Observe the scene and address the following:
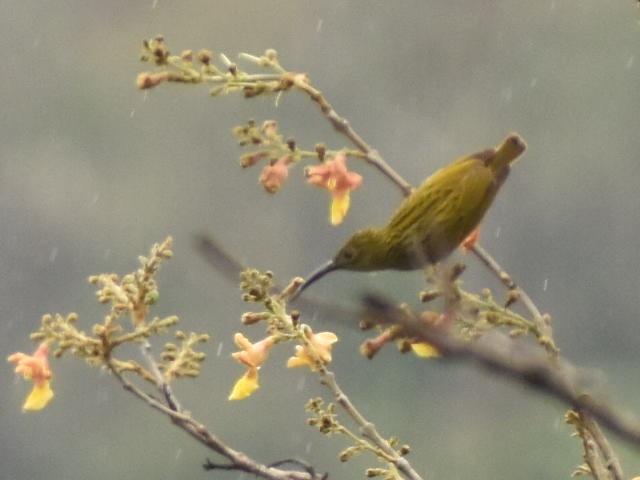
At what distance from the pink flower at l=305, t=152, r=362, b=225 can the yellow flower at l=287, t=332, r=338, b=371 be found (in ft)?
0.42

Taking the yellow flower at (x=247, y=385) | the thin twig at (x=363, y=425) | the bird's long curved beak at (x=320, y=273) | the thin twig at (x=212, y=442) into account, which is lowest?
the yellow flower at (x=247, y=385)

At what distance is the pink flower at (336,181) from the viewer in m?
1.04

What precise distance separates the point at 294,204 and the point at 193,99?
3296 millimetres

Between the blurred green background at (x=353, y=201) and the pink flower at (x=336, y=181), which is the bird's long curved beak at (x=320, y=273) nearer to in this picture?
the pink flower at (x=336, y=181)

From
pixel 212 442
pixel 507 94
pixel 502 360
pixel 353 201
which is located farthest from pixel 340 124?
pixel 507 94

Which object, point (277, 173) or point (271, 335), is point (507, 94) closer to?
point (277, 173)

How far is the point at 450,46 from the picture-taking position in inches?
630

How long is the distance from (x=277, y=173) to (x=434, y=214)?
0.10 meters

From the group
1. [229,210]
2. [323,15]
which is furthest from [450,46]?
[229,210]

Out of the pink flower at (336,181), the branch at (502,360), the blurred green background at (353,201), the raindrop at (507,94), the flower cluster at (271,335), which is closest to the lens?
the branch at (502,360)

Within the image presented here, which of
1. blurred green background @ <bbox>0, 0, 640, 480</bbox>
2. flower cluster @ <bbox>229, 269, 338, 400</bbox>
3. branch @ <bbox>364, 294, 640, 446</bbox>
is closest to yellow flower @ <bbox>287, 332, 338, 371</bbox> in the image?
flower cluster @ <bbox>229, 269, 338, 400</bbox>

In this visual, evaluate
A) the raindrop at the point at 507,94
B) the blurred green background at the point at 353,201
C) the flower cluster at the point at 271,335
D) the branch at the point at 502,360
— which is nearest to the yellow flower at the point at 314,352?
the flower cluster at the point at 271,335

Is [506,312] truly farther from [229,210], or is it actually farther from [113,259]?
[113,259]

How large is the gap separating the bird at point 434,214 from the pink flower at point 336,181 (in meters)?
0.02
